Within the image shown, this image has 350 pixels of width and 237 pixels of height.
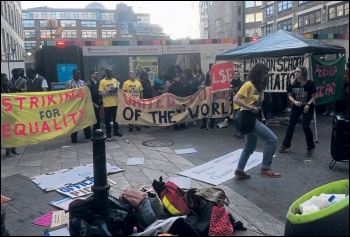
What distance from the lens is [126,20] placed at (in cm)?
324

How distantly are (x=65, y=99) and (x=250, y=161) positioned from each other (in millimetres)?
4397

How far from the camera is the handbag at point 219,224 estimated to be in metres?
3.50

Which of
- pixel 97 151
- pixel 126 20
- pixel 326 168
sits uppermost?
pixel 126 20

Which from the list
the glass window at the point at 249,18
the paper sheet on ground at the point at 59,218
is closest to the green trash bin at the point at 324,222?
the paper sheet on ground at the point at 59,218

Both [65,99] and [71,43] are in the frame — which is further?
[71,43]

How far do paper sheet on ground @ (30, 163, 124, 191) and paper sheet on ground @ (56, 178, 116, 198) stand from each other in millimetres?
129

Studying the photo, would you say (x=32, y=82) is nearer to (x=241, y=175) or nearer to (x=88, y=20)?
(x=241, y=175)

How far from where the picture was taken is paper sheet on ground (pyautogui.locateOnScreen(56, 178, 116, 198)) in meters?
4.73

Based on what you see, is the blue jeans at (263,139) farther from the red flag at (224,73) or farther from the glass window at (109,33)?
the red flag at (224,73)

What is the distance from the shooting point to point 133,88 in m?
9.70

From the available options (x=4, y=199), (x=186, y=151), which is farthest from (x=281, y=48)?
(x=4, y=199)

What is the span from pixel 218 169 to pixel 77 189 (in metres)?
2.45

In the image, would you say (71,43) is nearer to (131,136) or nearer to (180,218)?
(131,136)

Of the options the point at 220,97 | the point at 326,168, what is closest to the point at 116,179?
the point at 326,168
